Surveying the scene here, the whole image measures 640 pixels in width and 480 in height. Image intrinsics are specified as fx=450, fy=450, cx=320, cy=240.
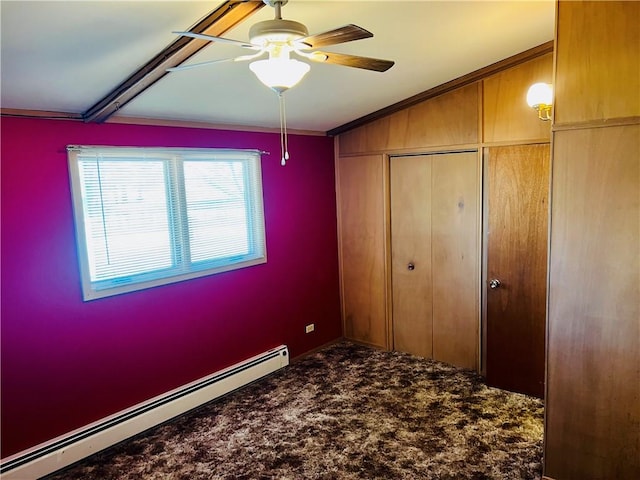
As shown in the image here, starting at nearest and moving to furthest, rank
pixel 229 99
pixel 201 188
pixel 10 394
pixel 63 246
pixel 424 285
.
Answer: pixel 10 394 < pixel 63 246 < pixel 229 99 < pixel 201 188 < pixel 424 285

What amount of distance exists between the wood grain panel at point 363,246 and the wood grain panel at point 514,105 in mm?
1102

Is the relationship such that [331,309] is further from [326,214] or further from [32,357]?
[32,357]

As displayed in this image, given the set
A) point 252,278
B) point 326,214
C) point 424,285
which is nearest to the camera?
point 252,278

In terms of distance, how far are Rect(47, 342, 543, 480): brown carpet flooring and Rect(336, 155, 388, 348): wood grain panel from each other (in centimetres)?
80

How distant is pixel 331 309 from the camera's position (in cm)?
488

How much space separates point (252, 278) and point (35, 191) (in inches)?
72.1

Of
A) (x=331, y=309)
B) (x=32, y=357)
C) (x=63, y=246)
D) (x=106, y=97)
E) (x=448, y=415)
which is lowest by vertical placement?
(x=448, y=415)

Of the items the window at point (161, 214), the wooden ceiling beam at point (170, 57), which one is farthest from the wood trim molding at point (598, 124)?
the window at point (161, 214)

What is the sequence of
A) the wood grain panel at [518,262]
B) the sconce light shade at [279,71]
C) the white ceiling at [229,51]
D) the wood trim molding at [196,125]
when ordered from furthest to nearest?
the wood grain panel at [518,262] < the wood trim molding at [196,125] < the white ceiling at [229,51] < the sconce light shade at [279,71]

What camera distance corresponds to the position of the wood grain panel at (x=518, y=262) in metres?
3.36

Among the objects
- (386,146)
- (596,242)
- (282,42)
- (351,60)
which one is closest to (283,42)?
(282,42)

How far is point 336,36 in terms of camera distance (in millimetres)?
1695

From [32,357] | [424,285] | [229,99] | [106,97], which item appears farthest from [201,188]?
[424,285]

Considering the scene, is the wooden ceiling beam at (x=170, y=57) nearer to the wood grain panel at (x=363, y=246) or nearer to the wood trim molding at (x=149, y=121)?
the wood trim molding at (x=149, y=121)
